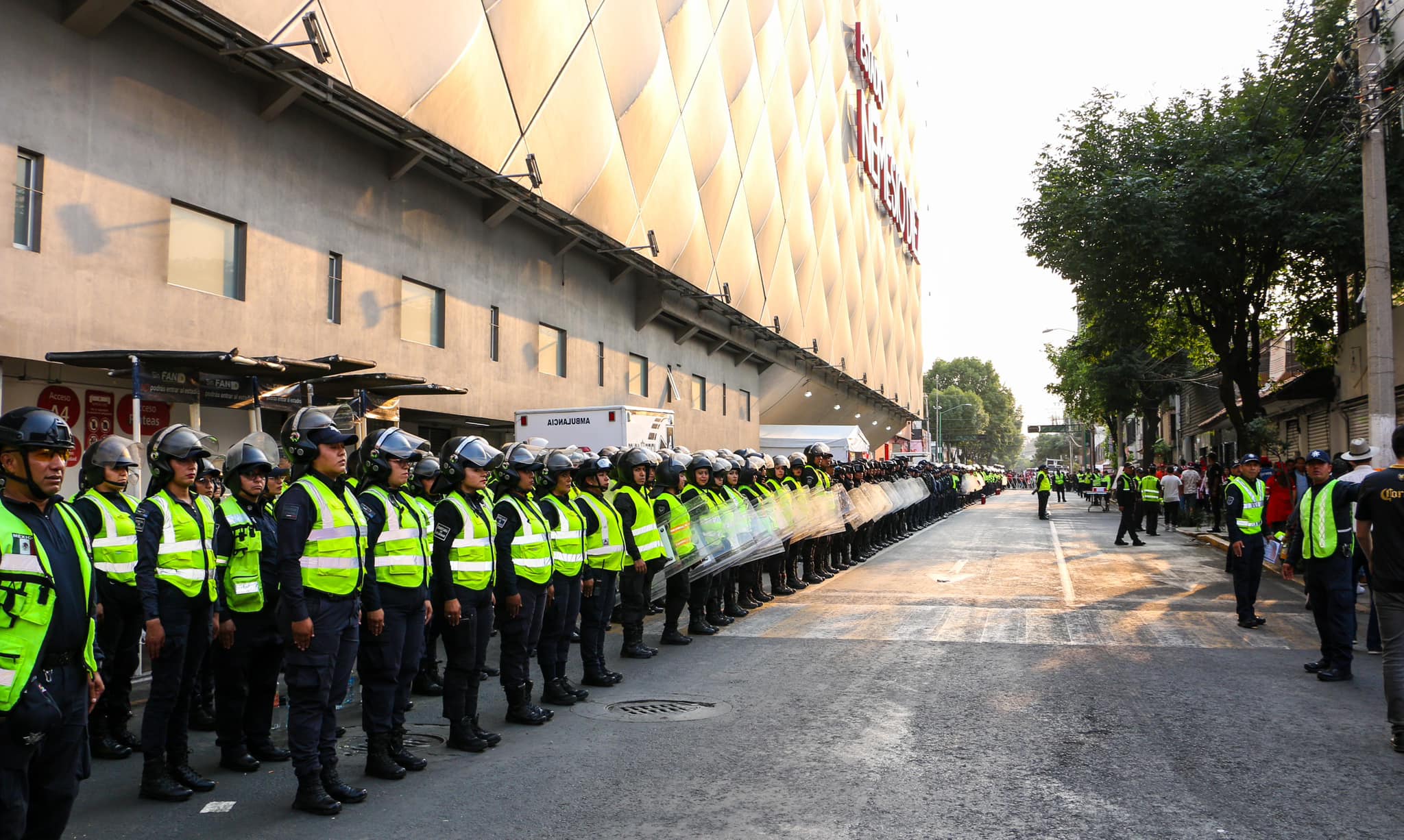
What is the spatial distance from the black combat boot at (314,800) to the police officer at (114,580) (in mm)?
1911

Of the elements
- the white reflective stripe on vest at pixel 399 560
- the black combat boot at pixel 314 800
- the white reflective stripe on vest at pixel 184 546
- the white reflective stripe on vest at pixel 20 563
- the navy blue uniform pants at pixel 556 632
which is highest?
the white reflective stripe on vest at pixel 20 563

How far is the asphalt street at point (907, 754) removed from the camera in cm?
518

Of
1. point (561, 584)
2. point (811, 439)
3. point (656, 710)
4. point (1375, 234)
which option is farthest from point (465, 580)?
point (811, 439)

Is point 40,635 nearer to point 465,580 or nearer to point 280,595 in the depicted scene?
point 280,595

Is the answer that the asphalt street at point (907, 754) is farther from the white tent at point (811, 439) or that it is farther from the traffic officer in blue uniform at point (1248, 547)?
the white tent at point (811, 439)

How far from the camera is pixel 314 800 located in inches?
214

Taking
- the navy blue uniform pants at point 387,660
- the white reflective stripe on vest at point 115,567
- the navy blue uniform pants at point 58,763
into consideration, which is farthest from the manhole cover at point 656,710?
the navy blue uniform pants at point 58,763

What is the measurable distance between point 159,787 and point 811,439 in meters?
31.2

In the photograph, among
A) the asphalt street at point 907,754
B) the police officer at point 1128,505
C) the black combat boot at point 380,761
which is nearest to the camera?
the asphalt street at point 907,754

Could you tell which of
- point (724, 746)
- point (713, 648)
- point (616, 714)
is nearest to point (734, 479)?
point (713, 648)

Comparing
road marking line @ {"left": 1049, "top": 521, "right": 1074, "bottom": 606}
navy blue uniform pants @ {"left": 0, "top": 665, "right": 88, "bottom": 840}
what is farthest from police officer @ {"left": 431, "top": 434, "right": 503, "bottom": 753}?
road marking line @ {"left": 1049, "top": 521, "right": 1074, "bottom": 606}

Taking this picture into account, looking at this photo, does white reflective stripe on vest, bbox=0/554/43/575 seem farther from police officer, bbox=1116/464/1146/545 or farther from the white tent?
the white tent

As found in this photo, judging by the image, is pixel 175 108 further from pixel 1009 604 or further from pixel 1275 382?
pixel 1275 382

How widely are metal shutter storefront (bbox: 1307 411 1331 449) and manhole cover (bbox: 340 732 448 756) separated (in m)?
27.0
